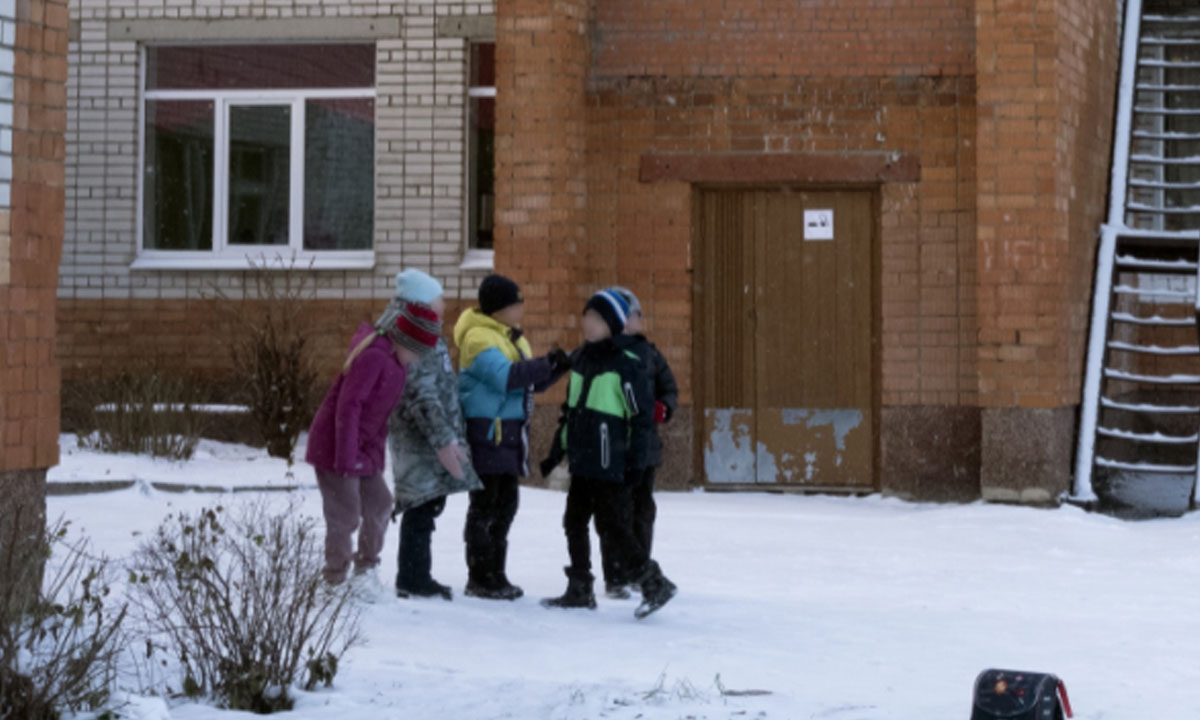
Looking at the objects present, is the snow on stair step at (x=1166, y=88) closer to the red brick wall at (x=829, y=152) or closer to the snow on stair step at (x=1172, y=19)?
the snow on stair step at (x=1172, y=19)

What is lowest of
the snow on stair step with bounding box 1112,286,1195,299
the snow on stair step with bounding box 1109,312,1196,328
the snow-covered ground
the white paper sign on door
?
the snow-covered ground

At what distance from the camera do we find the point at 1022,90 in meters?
12.3

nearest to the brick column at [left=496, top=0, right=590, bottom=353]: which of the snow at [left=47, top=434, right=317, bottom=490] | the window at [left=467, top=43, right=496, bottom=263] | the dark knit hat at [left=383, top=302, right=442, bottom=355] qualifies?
the snow at [left=47, top=434, right=317, bottom=490]

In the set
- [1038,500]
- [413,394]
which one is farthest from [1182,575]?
[413,394]

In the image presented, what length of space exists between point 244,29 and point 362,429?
8944 millimetres

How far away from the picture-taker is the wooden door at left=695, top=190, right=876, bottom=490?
1292cm

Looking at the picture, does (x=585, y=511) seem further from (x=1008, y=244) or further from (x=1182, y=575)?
(x=1008, y=244)

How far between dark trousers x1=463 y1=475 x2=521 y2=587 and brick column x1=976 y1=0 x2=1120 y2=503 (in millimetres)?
5195

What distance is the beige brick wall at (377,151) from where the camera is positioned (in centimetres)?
1533

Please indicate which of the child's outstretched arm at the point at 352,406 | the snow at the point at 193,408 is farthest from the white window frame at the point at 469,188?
the child's outstretched arm at the point at 352,406

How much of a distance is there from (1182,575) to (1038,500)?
279 centimetres

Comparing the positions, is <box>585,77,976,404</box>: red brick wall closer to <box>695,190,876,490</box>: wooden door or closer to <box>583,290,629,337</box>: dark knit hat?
<box>695,190,876,490</box>: wooden door

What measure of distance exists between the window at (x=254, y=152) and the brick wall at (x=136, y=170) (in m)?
0.28

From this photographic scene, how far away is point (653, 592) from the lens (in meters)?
7.71
